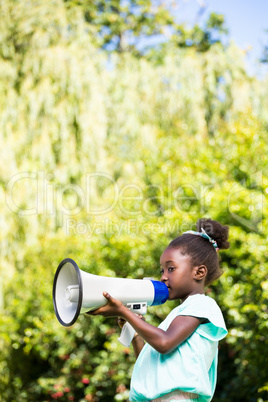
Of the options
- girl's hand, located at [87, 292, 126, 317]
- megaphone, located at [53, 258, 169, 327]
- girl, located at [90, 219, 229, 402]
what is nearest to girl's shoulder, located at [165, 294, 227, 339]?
girl, located at [90, 219, 229, 402]

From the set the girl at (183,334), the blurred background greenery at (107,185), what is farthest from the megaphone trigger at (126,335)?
the blurred background greenery at (107,185)

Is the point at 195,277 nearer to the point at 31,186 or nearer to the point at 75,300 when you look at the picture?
the point at 75,300

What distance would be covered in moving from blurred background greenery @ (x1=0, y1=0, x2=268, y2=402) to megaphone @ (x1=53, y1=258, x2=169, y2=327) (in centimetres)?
175

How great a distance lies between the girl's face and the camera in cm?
164

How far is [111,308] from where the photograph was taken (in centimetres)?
144

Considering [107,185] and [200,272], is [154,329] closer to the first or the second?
[200,272]

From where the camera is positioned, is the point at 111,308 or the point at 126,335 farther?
the point at 126,335

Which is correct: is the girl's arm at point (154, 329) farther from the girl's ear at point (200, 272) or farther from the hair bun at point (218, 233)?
the hair bun at point (218, 233)

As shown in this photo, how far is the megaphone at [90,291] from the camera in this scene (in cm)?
142

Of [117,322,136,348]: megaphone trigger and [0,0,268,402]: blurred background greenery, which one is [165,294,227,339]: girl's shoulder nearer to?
[117,322,136,348]: megaphone trigger

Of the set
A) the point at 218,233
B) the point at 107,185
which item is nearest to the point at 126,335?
the point at 218,233

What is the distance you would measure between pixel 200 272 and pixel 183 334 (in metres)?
0.28

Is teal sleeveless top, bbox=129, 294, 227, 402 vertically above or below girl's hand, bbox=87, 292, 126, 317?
below

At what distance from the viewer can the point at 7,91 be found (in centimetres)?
680
